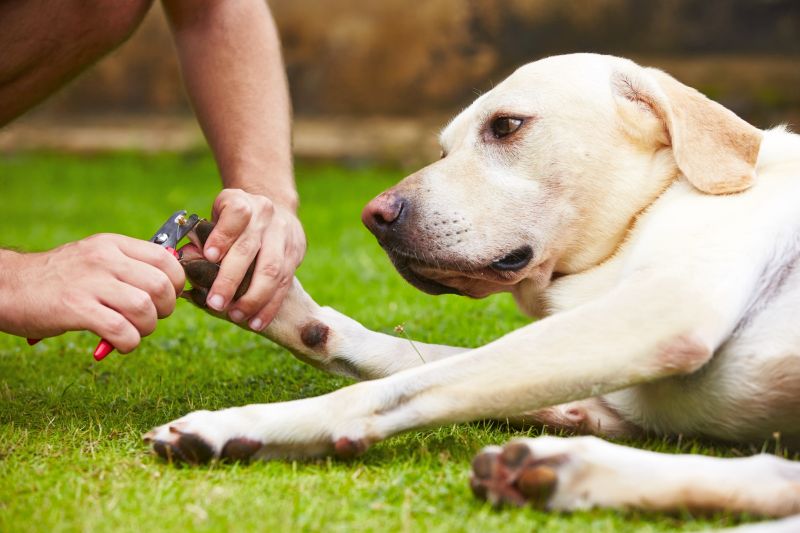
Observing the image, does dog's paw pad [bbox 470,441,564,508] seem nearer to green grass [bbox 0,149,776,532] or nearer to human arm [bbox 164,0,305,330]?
green grass [bbox 0,149,776,532]

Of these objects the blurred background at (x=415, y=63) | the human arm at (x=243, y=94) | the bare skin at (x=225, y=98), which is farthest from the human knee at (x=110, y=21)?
the blurred background at (x=415, y=63)

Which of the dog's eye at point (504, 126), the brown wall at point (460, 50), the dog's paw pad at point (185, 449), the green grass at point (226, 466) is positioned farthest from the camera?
the brown wall at point (460, 50)

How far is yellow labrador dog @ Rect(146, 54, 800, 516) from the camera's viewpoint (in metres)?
2.12

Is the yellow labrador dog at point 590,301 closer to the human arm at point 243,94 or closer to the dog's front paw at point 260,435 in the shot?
the dog's front paw at point 260,435

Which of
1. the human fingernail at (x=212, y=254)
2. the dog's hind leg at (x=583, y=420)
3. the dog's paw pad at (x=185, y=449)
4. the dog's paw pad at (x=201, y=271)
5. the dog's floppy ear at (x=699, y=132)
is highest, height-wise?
the dog's floppy ear at (x=699, y=132)

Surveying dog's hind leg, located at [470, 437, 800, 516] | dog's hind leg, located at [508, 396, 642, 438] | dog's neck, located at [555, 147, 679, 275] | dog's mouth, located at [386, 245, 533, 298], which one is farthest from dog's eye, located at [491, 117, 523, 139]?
dog's hind leg, located at [470, 437, 800, 516]

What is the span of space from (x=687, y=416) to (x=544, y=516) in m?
0.72

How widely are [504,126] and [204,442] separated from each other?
1.38 metres

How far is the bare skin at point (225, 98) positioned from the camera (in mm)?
2770

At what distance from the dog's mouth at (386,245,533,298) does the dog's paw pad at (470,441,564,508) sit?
0.96 metres

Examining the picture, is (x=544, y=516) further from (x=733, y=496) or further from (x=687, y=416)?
(x=687, y=416)

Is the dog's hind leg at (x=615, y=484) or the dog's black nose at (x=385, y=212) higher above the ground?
the dog's black nose at (x=385, y=212)

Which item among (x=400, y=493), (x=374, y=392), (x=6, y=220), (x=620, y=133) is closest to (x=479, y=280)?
(x=620, y=133)

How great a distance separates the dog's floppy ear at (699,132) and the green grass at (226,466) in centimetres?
Answer: 75
